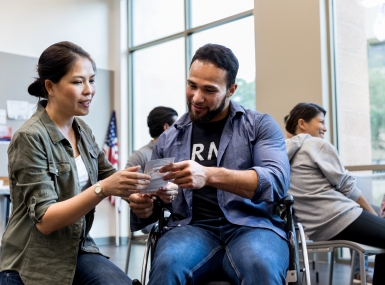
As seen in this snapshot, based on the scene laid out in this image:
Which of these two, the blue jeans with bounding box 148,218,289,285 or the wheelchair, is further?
the wheelchair

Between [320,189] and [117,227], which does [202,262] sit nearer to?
[320,189]

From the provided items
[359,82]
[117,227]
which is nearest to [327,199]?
[359,82]

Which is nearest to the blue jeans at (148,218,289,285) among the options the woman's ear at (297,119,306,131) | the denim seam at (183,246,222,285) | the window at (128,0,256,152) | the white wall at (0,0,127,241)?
the denim seam at (183,246,222,285)

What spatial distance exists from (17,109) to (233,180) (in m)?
5.78

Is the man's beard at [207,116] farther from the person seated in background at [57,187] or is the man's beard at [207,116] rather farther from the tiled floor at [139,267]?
the tiled floor at [139,267]

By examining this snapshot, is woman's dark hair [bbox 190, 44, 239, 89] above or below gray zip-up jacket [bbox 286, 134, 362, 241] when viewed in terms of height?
above

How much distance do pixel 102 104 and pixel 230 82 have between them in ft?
19.9

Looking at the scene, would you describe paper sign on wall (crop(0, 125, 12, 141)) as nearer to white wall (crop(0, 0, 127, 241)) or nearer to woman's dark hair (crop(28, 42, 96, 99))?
white wall (crop(0, 0, 127, 241))

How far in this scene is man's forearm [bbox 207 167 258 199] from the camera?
1.89 meters

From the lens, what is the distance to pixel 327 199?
2.88 m

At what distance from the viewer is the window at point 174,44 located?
643cm

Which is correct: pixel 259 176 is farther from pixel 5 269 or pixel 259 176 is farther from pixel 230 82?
pixel 5 269

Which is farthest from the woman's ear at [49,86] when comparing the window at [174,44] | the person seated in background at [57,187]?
the window at [174,44]

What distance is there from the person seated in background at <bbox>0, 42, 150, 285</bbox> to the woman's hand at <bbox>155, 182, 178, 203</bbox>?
26 cm
